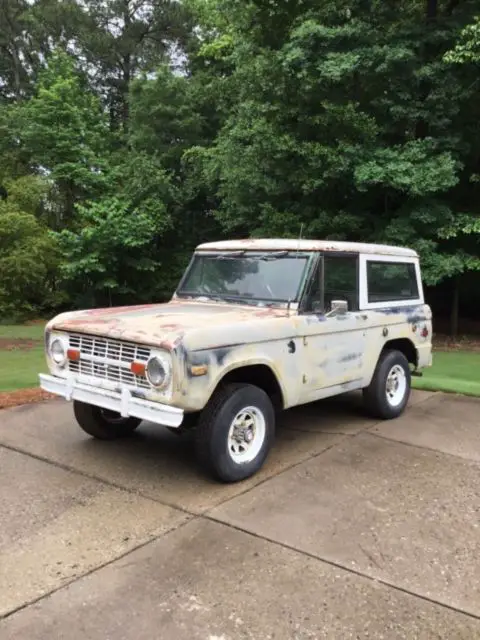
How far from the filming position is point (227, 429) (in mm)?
4434

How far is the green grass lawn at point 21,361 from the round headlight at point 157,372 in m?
4.62

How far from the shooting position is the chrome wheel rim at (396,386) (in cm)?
659

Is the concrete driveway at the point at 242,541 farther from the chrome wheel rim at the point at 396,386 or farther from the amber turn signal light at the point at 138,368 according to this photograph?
the amber turn signal light at the point at 138,368

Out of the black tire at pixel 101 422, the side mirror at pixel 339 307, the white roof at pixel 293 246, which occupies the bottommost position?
the black tire at pixel 101 422

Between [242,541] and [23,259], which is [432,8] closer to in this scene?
[23,259]

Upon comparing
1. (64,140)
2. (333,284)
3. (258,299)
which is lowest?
(258,299)

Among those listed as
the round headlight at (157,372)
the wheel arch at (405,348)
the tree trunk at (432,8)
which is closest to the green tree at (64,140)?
the tree trunk at (432,8)

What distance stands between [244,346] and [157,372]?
29.4 inches

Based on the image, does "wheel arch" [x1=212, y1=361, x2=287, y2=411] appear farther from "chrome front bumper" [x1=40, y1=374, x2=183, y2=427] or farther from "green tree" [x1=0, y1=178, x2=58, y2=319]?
"green tree" [x1=0, y1=178, x2=58, y2=319]

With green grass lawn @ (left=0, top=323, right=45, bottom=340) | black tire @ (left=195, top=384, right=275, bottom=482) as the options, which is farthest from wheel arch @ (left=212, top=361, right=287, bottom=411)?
green grass lawn @ (left=0, top=323, right=45, bottom=340)

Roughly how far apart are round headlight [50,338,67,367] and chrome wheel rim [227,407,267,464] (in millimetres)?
1599

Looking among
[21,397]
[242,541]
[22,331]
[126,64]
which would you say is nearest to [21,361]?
A: [21,397]

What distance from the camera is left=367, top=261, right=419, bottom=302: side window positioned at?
245 inches

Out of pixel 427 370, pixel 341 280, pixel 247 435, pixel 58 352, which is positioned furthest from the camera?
pixel 427 370
